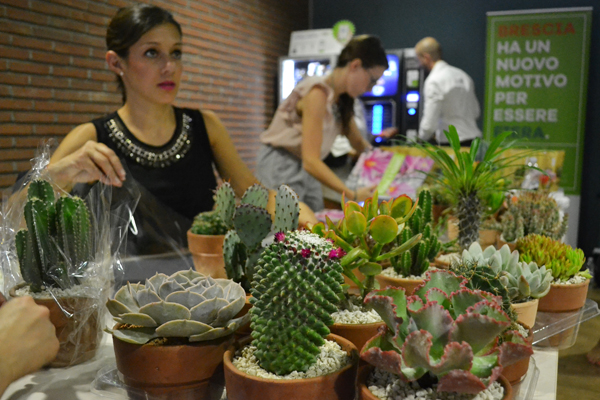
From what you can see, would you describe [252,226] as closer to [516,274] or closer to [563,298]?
[516,274]

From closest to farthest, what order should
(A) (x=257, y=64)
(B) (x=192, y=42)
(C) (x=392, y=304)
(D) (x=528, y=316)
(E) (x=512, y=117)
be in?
(C) (x=392, y=304)
(D) (x=528, y=316)
(B) (x=192, y=42)
(E) (x=512, y=117)
(A) (x=257, y=64)

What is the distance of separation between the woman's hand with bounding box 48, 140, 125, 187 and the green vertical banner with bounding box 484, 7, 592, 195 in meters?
4.99

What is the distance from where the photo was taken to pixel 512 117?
5590 mm

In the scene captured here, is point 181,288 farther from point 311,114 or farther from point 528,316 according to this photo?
point 311,114

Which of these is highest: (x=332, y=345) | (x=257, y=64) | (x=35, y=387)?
(x=257, y=64)

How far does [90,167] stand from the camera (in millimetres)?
1289

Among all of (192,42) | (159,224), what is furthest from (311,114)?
(192,42)

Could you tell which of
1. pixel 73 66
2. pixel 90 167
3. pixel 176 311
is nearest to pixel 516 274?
pixel 176 311

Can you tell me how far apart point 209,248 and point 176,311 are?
0.53 m

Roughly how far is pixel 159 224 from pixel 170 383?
97 cm

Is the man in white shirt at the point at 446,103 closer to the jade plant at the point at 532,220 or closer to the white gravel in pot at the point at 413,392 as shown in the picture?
the jade plant at the point at 532,220

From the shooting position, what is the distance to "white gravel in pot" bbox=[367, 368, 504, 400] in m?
0.56

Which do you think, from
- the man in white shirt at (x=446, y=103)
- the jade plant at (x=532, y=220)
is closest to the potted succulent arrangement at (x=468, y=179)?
the jade plant at (x=532, y=220)

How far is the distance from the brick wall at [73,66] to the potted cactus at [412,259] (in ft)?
10.6
